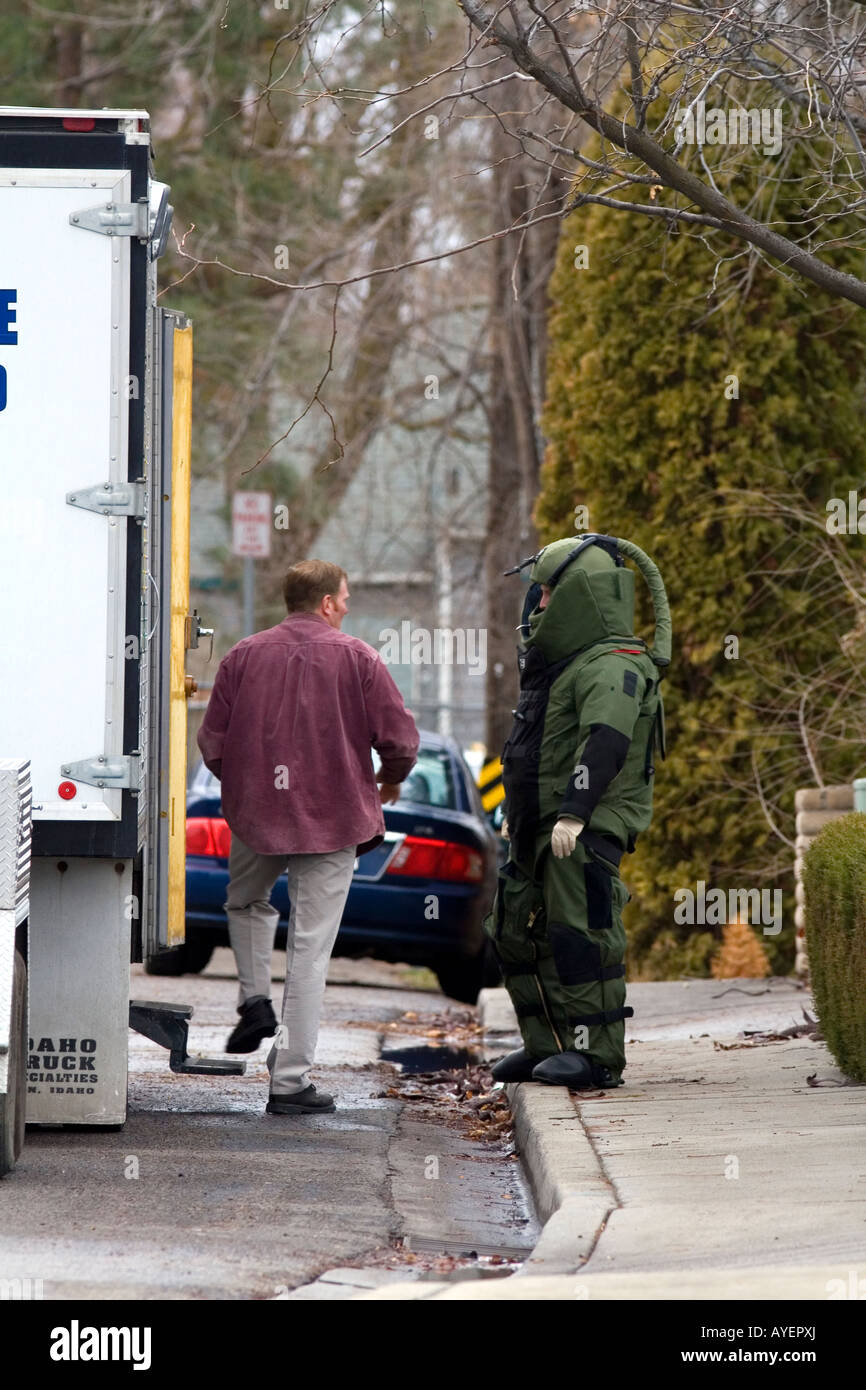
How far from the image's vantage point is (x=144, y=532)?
6.26 m

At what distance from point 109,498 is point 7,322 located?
63 centimetres

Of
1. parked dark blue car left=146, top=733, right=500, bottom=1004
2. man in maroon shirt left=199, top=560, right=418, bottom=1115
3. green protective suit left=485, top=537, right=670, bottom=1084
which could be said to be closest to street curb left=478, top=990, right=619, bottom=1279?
green protective suit left=485, top=537, right=670, bottom=1084

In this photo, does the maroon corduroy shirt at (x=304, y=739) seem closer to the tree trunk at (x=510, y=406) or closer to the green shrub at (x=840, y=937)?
the green shrub at (x=840, y=937)

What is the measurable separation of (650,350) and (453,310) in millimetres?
7373

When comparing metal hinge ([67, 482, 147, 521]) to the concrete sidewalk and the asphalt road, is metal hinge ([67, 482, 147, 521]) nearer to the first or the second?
the asphalt road

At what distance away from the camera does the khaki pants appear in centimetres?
711

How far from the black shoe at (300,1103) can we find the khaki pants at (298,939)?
1.0 inches

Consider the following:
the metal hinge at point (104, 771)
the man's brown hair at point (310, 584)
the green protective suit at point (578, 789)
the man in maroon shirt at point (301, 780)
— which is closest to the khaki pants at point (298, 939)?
the man in maroon shirt at point (301, 780)

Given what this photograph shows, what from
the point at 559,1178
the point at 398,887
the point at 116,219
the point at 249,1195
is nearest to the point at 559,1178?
the point at 559,1178

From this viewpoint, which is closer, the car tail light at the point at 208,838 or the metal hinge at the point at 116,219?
the metal hinge at the point at 116,219

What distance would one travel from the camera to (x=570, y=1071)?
7.20 metres

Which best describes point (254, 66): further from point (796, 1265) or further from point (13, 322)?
point (796, 1265)

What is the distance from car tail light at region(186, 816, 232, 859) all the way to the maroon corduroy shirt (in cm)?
367

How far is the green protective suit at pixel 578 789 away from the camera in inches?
279
